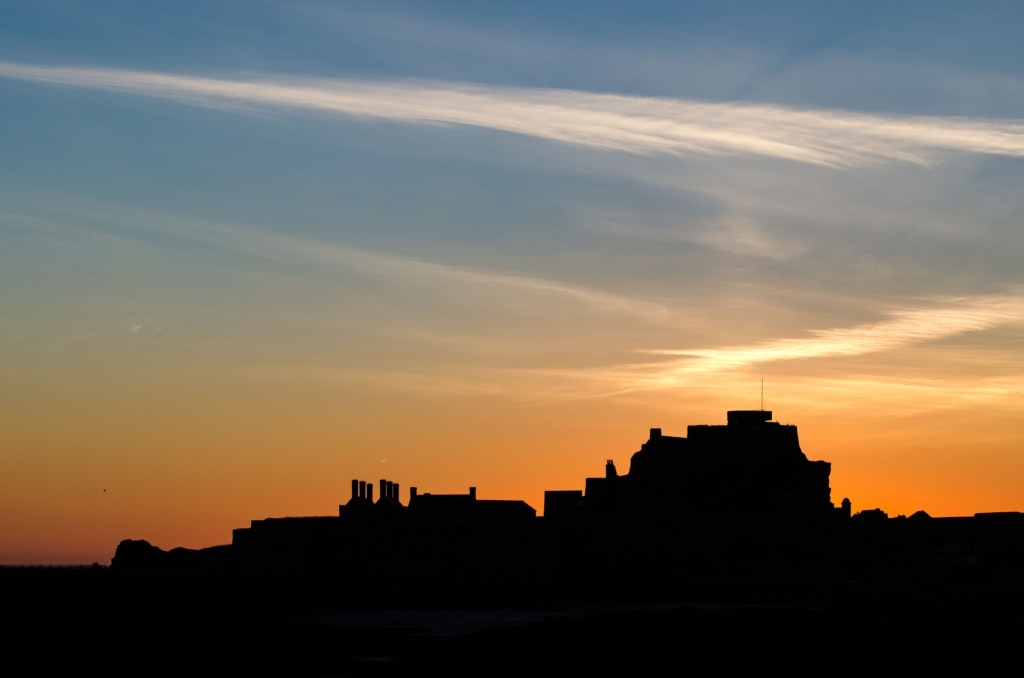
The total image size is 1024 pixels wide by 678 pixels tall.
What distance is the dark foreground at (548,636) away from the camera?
61.8 metres

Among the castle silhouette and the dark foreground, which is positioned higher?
the castle silhouette

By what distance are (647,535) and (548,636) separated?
56920 millimetres

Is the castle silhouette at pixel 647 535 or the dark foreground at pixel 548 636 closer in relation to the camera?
the dark foreground at pixel 548 636

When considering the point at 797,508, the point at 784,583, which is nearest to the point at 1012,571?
the point at 784,583

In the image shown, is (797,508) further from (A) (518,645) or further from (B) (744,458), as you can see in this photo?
(A) (518,645)

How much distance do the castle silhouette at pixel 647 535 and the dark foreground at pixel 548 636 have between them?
49.1 feet

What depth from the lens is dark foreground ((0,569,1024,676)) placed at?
61.8m

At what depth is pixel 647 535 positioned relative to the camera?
12381 cm

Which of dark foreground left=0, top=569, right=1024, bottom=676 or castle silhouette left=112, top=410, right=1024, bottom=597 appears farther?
castle silhouette left=112, top=410, right=1024, bottom=597

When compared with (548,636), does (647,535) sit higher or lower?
higher

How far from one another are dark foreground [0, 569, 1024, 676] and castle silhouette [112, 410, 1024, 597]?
15.0 m

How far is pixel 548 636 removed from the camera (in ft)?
222

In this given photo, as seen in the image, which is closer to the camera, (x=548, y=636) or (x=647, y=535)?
(x=548, y=636)

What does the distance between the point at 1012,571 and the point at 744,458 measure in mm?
32735
